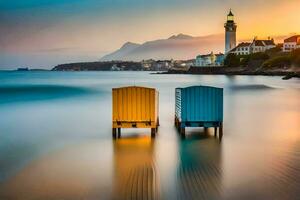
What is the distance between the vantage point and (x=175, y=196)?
7680mm

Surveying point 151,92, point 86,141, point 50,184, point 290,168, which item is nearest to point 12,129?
point 86,141

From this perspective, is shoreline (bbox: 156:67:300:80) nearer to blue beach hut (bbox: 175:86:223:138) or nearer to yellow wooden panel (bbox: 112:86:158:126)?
blue beach hut (bbox: 175:86:223:138)

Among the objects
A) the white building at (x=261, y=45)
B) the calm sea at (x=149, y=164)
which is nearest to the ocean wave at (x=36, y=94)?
the calm sea at (x=149, y=164)

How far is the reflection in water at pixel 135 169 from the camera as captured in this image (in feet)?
25.9

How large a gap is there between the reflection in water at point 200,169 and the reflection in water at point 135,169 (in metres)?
0.62

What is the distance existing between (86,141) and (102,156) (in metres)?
3.06

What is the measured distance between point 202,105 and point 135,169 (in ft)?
15.1

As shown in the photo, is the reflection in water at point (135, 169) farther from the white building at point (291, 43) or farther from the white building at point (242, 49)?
the white building at point (242, 49)

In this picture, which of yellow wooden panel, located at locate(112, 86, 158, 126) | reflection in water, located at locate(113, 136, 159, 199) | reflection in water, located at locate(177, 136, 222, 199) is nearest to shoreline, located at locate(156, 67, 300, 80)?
reflection in water, located at locate(177, 136, 222, 199)

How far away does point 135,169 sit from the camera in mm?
9867

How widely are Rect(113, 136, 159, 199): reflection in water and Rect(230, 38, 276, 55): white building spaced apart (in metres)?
156

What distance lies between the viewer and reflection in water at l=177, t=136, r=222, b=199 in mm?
7918

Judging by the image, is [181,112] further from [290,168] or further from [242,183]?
[242,183]

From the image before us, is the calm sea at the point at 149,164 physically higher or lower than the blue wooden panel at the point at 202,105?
lower
